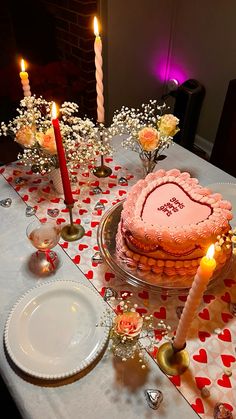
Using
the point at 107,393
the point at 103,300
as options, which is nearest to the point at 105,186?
the point at 103,300

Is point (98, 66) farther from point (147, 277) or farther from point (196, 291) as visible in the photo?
point (196, 291)

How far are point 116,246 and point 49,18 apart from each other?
2460mm

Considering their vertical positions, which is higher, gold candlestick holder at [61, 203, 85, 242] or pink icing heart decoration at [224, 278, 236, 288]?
pink icing heart decoration at [224, 278, 236, 288]

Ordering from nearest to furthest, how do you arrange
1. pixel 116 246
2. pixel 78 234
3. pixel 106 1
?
pixel 116 246
pixel 78 234
pixel 106 1

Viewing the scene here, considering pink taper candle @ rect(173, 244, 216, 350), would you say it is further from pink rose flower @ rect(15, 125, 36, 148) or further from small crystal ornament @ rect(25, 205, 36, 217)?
pink rose flower @ rect(15, 125, 36, 148)

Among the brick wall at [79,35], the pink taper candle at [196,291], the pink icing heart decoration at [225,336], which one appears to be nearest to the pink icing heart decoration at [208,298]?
the pink icing heart decoration at [225,336]

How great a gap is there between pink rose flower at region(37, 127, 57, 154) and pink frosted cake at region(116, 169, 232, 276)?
36 centimetres

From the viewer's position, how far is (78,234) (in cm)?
135

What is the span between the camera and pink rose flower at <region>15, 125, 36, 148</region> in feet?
4.58

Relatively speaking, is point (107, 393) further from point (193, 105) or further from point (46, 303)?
point (193, 105)

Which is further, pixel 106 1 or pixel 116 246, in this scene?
pixel 106 1

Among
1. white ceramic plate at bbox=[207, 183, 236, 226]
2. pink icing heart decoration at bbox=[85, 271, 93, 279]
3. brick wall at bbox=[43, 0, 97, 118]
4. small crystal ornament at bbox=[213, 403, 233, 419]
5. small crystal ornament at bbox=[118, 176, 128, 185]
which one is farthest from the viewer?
brick wall at bbox=[43, 0, 97, 118]

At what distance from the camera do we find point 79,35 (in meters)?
2.82

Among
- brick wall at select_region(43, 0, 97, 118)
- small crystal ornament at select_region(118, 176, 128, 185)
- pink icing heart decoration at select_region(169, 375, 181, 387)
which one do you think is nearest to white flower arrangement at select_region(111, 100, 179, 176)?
small crystal ornament at select_region(118, 176, 128, 185)
